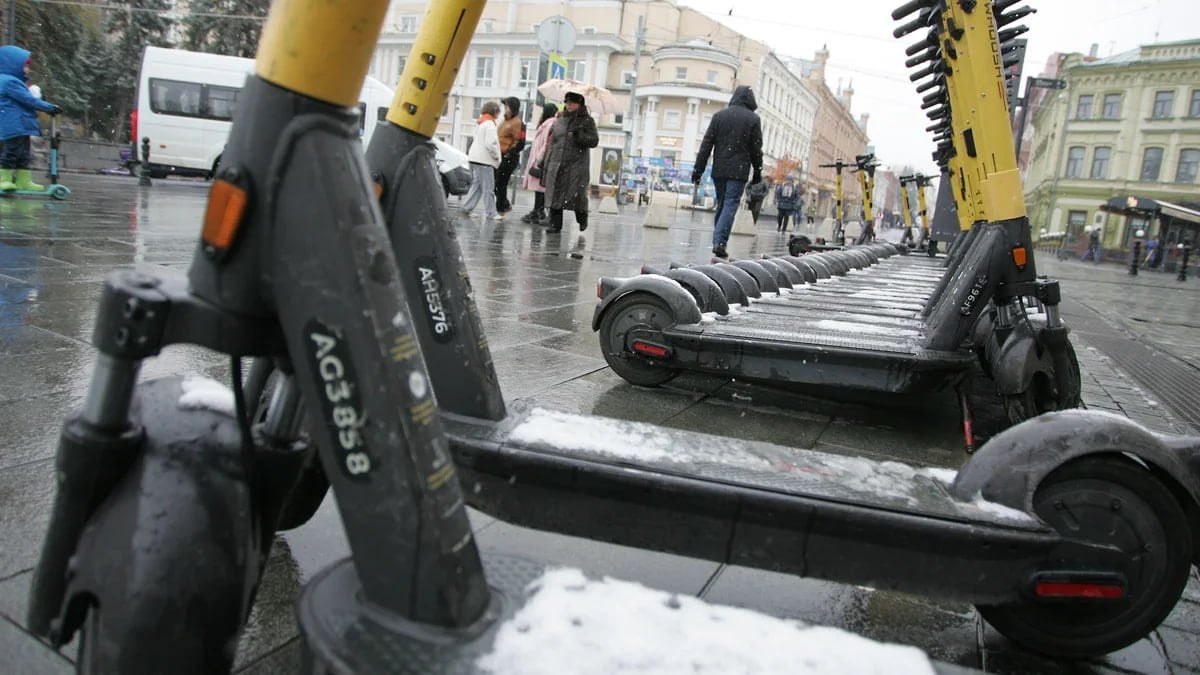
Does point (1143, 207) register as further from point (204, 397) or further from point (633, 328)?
point (204, 397)

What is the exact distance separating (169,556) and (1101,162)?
2619 inches

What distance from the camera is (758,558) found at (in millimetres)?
1815

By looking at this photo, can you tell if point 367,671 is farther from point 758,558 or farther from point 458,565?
point 758,558

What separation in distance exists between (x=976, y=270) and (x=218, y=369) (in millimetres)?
3517

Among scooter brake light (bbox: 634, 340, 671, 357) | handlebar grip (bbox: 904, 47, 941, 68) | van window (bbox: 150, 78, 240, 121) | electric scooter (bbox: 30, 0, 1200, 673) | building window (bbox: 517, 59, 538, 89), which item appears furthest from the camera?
building window (bbox: 517, 59, 538, 89)

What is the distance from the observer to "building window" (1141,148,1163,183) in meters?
51.2

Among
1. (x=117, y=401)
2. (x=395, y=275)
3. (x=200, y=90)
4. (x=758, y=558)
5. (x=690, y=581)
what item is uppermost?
(x=200, y=90)

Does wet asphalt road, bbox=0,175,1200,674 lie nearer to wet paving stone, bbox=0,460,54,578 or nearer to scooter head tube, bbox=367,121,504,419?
wet paving stone, bbox=0,460,54,578

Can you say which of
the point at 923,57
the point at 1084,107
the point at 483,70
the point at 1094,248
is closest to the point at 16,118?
the point at 923,57

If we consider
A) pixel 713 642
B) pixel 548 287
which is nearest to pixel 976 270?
pixel 713 642

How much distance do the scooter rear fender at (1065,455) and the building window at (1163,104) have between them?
6194 cm

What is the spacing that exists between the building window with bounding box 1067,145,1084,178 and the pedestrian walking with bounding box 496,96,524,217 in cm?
5578

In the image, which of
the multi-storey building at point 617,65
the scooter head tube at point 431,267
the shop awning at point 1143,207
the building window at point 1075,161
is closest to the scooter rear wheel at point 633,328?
the scooter head tube at point 431,267

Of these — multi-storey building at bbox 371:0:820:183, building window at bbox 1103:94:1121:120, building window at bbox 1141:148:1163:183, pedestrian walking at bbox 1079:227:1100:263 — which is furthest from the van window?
building window at bbox 1103:94:1121:120
